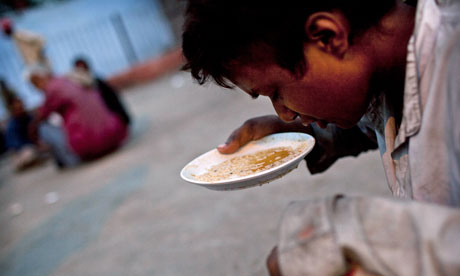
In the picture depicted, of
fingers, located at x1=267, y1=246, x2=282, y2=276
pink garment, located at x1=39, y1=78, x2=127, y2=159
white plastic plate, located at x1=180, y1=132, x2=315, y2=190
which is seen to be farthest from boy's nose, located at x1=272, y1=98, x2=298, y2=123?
pink garment, located at x1=39, y1=78, x2=127, y2=159

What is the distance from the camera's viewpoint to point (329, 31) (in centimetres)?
86

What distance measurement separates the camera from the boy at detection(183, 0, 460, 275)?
2.18 ft

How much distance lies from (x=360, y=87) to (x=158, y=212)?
196 cm

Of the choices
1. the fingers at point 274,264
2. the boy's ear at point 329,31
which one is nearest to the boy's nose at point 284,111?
the boy's ear at point 329,31

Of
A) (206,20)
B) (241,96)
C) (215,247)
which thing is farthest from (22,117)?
(206,20)

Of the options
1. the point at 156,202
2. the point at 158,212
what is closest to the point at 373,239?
the point at 158,212

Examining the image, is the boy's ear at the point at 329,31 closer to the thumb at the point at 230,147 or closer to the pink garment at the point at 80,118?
the thumb at the point at 230,147

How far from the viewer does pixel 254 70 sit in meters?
0.98

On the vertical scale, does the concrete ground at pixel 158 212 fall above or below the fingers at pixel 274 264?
below

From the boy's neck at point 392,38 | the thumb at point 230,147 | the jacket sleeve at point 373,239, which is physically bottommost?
the thumb at point 230,147

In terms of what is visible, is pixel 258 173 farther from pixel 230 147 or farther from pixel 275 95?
pixel 230 147

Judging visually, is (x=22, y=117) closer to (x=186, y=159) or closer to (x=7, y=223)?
(x=7, y=223)

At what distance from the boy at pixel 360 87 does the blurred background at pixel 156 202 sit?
0.75ft

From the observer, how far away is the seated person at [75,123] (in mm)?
4707
